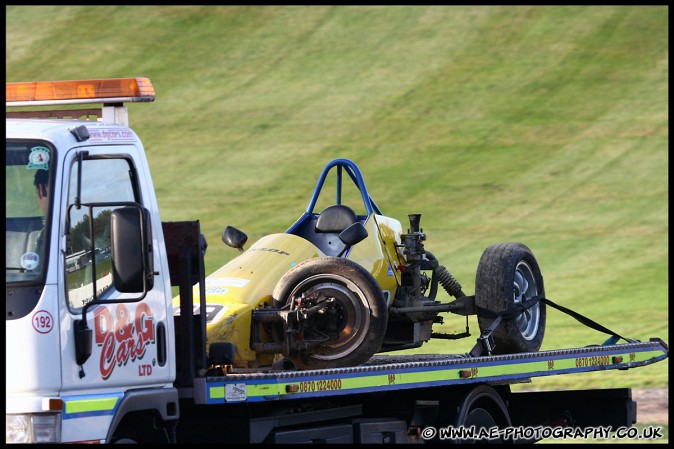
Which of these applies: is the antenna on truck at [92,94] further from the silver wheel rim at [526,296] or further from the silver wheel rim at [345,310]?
the silver wheel rim at [526,296]

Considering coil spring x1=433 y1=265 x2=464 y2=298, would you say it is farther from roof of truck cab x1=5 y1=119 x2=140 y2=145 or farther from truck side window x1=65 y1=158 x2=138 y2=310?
truck side window x1=65 y1=158 x2=138 y2=310

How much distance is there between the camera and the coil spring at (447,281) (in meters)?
11.6

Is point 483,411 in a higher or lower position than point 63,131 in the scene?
lower

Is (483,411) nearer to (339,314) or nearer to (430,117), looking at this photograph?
(339,314)

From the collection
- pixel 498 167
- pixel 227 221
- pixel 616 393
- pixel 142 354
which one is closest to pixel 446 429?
pixel 616 393

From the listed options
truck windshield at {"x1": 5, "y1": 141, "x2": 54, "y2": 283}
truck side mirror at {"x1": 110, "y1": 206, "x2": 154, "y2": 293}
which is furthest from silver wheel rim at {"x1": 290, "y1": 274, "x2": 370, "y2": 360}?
truck windshield at {"x1": 5, "y1": 141, "x2": 54, "y2": 283}

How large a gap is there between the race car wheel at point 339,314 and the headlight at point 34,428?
2.50m

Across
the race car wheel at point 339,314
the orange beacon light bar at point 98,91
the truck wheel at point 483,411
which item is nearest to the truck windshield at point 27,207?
the orange beacon light bar at point 98,91

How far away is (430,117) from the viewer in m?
34.4

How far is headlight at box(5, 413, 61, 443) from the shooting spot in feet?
23.0

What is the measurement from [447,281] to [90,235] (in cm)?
491

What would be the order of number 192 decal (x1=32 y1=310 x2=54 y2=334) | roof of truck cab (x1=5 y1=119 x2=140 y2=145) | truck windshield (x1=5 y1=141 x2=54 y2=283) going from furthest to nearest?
roof of truck cab (x1=5 y1=119 x2=140 y2=145) → truck windshield (x1=5 y1=141 x2=54 y2=283) → number 192 decal (x1=32 y1=310 x2=54 y2=334)

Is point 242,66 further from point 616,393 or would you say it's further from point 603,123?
point 616,393

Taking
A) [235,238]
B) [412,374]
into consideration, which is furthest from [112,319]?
→ [235,238]
